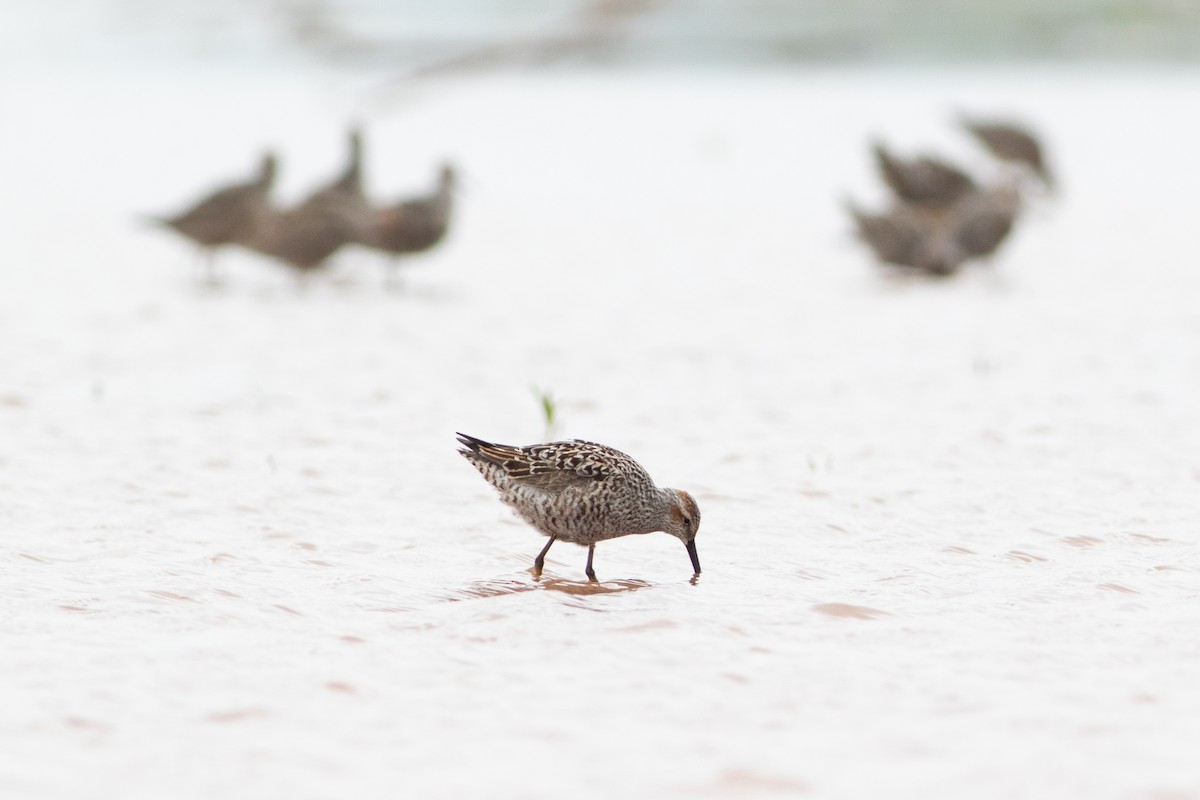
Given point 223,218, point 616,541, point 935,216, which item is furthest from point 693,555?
point 935,216

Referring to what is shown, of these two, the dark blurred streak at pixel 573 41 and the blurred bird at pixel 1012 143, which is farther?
the dark blurred streak at pixel 573 41

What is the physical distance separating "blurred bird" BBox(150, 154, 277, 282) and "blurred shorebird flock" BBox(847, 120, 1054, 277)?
5.16 metres

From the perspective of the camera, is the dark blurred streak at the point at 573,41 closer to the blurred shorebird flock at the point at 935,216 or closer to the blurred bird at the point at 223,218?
the blurred shorebird flock at the point at 935,216

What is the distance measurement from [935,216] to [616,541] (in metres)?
9.34

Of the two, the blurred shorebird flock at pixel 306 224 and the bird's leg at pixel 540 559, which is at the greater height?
the blurred shorebird flock at pixel 306 224

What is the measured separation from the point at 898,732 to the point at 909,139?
1954 cm

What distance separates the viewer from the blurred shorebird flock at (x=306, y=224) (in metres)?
13.0

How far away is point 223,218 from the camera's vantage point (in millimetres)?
13445

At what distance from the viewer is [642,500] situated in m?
6.23

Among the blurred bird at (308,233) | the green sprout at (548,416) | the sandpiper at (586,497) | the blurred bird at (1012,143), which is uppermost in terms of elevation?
the blurred bird at (1012,143)

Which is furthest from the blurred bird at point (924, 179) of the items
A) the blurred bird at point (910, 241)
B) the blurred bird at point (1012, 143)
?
the blurred bird at point (1012, 143)

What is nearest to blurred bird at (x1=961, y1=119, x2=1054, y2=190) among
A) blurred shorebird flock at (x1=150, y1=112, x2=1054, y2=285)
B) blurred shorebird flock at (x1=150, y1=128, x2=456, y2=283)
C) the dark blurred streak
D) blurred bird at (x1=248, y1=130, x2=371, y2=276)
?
blurred shorebird flock at (x1=150, y1=112, x2=1054, y2=285)

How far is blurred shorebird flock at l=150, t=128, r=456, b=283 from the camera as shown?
42.7 feet

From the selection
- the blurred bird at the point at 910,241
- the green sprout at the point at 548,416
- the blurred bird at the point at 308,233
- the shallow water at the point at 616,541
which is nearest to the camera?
the shallow water at the point at 616,541
